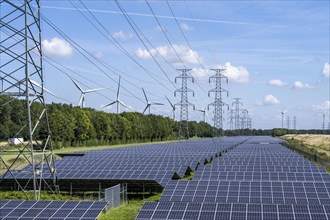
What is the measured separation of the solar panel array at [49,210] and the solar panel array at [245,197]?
2269 mm

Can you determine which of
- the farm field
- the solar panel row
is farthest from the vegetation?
the solar panel row

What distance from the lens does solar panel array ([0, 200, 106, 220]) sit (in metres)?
21.4

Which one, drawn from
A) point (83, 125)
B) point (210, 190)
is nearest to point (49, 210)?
point (210, 190)

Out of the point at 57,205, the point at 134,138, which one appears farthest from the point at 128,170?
the point at 134,138

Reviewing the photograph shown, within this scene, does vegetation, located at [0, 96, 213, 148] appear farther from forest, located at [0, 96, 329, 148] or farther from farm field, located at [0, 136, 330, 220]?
farm field, located at [0, 136, 330, 220]

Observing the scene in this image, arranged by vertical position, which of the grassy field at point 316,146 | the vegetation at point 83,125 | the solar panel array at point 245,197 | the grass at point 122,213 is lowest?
the grass at point 122,213

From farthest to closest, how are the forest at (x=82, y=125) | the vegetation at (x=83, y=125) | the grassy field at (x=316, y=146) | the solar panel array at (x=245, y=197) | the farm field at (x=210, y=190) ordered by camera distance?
the vegetation at (x=83, y=125) → the forest at (x=82, y=125) → the grassy field at (x=316, y=146) → the farm field at (x=210, y=190) → the solar panel array at (x=245, y=197)

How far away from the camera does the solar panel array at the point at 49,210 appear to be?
70.3 feet

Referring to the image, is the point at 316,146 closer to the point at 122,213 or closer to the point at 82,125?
the point at 82,125

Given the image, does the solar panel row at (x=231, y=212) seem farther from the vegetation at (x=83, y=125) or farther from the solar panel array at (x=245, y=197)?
the vegetation at (x=83, y=125)

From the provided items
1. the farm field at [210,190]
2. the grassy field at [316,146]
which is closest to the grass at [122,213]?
the farm field at [210,190]

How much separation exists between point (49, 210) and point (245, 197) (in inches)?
422

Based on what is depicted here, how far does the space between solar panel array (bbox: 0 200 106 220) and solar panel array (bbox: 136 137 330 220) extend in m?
2.27

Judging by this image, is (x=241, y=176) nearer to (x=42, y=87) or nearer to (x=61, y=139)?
(x=42, y=87)
